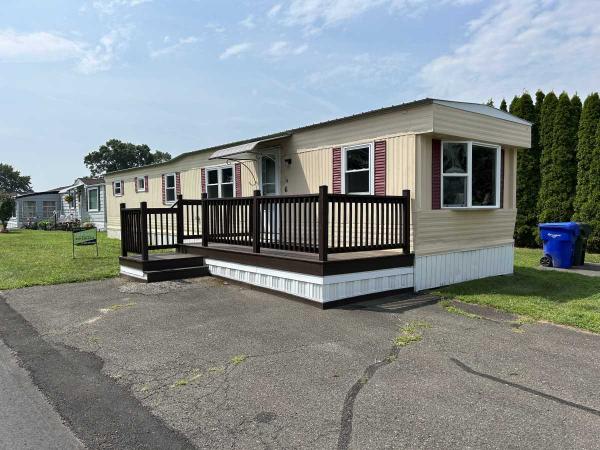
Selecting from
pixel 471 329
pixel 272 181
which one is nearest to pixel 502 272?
pixel 471 329

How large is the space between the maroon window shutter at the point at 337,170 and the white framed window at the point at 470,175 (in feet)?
6.19

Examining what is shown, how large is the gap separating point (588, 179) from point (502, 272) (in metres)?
6.34

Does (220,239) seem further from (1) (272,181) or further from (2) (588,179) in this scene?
(2) (588,179)

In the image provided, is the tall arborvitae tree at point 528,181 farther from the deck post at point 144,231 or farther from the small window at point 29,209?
the small window at point 29,209

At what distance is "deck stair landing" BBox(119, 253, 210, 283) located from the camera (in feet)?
26.8

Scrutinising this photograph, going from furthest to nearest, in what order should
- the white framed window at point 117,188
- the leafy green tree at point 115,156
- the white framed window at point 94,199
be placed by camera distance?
the leafy green tree at point 115,156, the white framed window at point 94,199, the white framed window at point 117,188

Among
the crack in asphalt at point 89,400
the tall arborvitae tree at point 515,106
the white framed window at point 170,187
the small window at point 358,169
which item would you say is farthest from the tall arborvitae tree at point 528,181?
the crack in asphalt at point 89,400

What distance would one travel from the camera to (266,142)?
9781 millimetres

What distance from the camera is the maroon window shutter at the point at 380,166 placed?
25.3 ft

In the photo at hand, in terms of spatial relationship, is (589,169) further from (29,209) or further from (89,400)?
(29,209)

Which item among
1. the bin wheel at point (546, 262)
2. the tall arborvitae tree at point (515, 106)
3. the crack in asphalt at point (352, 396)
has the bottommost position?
the crack in asphalt at point (352, 396)

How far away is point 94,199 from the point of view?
24.5m

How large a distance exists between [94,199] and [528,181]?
2166cm

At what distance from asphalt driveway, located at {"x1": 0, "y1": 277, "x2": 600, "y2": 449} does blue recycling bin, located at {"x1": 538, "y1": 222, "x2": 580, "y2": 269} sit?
5.46 m
